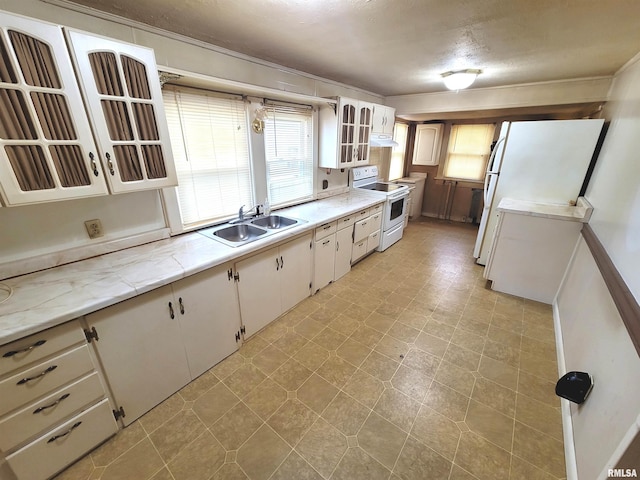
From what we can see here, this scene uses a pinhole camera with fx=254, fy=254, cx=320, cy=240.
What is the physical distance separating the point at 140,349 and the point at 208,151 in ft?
5.18

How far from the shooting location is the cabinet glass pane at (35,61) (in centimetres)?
110

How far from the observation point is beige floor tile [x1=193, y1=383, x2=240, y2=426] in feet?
5.29

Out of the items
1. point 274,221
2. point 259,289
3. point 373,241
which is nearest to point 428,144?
point 373,241

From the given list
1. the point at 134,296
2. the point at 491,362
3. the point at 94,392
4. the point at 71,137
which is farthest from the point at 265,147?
the point at 491,362

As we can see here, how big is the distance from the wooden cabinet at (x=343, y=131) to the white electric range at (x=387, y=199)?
2.11 feet

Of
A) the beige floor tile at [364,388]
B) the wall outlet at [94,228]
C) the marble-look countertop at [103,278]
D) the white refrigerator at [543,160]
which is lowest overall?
the beige floor tile at [364,388]

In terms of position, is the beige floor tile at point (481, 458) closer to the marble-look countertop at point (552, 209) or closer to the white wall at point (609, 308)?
the white wall at point (609, 308)

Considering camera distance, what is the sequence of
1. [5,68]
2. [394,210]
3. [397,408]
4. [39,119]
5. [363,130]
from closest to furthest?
1. [5,68]
2. [39,119]
3. [397,408]
4. [363,130]
5. [394,210]

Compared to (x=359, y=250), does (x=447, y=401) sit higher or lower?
lower

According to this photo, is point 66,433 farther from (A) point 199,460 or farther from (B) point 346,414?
(B) point 346,414

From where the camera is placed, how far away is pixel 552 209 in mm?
2770

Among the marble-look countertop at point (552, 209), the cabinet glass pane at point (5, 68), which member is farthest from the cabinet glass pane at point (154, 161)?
the marble-look countertop at point (552, 209)

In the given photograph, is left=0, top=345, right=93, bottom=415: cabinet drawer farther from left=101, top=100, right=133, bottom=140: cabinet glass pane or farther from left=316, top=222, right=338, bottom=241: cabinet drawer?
→ left=316, top=222, right=338, bottom=241: cabinet drawer

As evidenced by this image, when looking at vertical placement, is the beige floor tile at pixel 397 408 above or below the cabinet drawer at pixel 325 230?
below
